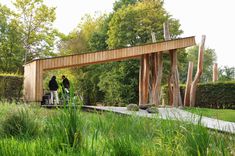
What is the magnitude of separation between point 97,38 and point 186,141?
108 ft

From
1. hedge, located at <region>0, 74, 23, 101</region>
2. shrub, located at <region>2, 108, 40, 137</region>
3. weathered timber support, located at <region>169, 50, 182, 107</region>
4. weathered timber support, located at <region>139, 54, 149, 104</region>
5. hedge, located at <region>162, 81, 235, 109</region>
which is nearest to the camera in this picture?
shrub, located at <region>2, 108, 40, 137</region>

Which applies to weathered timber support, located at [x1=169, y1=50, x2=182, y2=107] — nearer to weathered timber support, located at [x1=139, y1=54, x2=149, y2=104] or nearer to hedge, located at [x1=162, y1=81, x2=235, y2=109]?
weathered timber support, located at [x1=139, y1=54, x2=149, y2=104]

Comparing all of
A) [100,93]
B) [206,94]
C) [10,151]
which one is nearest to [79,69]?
[100,93]

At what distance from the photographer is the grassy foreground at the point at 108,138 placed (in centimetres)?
250

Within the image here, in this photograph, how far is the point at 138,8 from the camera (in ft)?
98.9

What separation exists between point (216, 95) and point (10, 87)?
1067 cm

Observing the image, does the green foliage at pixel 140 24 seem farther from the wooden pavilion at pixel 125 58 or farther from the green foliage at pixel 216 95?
the wooden pavilion at pixel 125 58

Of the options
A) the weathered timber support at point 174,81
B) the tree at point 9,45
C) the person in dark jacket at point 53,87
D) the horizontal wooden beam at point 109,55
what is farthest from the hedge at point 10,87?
the tree at point 9,45

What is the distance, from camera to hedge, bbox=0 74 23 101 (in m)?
16.8

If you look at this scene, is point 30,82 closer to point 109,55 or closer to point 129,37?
point 109,55

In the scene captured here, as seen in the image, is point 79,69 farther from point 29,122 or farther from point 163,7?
point 29,122

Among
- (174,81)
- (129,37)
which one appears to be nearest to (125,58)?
(174,81)

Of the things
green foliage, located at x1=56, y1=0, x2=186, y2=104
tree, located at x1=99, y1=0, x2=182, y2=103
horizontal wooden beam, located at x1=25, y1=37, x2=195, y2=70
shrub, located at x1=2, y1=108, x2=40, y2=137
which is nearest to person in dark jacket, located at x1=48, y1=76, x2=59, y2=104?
horizontal wooden beam, located at x1=25, y1=37, x2=195, y2=70

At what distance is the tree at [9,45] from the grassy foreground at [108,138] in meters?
25.1
